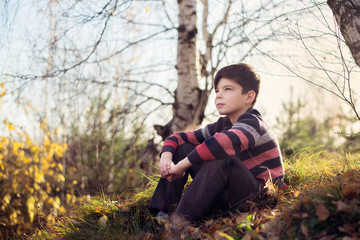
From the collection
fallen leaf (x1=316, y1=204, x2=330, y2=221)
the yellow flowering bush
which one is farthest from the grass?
the yellow flowering bush

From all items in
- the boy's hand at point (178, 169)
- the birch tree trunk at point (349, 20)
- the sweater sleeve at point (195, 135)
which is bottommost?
the boy's hand at point (178, 169)

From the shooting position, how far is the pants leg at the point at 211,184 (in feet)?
6.97

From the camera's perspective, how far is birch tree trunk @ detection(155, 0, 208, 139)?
4.38 metres

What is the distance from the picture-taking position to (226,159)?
214 cm

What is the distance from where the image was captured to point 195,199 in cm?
213

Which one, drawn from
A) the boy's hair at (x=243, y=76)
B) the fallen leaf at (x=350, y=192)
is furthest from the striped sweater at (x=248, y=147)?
the fallen leaf at (x=350, y=192)

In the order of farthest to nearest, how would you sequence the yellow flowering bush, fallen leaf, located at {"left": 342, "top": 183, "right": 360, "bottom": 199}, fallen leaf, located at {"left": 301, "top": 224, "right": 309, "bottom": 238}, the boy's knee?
the yellow flowering bush < the boy's knee < fallen leaf, located at {"left": 342, "top": 183, "right": 360, "bottom": 199} < fallen leaf, located at {"left": 301, "top": 224, "right": 309, "bottom": 238}

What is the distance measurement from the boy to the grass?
133 mm

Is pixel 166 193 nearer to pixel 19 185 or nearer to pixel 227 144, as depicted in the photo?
pixel 227 144

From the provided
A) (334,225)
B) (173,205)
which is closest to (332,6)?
(334,225)

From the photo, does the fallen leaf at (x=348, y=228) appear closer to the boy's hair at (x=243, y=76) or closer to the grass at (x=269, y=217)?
the grass at (x=269, y=217)

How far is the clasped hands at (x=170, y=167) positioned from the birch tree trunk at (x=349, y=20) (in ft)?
4.99

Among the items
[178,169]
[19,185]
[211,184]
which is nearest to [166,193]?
[178,169]

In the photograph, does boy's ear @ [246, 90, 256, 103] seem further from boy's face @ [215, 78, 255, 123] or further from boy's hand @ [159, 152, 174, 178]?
boy's hand @ [159, 152, 174, 178]
